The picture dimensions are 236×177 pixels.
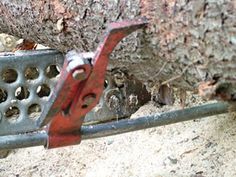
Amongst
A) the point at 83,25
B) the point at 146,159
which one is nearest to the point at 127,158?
the point at 146,159

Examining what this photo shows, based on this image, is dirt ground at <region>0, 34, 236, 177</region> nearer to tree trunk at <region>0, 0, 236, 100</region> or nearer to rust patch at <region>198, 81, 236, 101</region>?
tree trunk at <region>0, 0, 236, 100</region>

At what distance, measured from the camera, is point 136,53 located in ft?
3.74

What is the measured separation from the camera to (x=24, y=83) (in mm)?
1651

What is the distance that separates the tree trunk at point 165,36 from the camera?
0.92 meters

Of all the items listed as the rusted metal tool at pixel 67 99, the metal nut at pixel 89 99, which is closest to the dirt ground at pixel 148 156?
the rusted metal tool at pixel 67 99

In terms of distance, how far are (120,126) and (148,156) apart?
1.33 feet

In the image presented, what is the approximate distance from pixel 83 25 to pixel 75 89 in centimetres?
36

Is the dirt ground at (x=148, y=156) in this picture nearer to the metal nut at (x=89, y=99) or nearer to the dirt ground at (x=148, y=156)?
the dirt ground at (x=148, y=156)

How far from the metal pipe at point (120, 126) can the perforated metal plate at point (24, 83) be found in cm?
45

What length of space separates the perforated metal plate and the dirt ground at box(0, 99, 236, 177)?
0.32ft

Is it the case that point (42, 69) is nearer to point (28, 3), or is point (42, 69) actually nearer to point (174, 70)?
point (28, 3)

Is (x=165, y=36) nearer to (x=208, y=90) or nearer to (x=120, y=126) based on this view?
(x=208, y=90)

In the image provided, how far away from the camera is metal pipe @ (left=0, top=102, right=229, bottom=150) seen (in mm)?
1124

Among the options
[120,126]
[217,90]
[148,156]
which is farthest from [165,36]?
[148,156]
